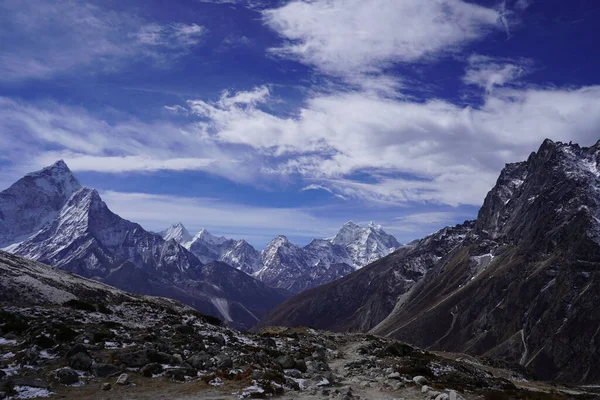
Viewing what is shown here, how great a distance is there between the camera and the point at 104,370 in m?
29.2

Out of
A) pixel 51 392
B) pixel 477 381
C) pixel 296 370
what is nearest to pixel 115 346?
pixel 51 392

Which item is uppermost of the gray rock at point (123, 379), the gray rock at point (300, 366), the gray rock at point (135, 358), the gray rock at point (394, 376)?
the gray rock at point (394, 376)

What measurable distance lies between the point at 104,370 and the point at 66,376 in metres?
2.84

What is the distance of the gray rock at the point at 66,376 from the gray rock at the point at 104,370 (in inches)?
68.3

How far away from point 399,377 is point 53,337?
2609 cm

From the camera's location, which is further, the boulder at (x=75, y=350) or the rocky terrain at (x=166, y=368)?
the boulder at (x=75, y=350)

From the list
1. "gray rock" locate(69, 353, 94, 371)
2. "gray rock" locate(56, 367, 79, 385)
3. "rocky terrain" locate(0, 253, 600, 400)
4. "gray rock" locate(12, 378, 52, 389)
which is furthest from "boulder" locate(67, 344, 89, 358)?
"gray rock" locate(12, 378, 52, 389)

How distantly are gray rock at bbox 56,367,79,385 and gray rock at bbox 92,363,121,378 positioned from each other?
5.69 feet

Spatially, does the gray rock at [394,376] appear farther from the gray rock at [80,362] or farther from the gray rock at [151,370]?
the gray rock at [80,362]

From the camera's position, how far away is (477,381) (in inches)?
1602

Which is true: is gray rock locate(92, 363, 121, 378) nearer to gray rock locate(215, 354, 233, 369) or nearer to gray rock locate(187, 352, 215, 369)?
gray rock locate(187, 352, 215, 369)

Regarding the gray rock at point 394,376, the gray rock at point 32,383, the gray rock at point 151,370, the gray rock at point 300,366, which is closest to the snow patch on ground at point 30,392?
the gray rock at point 32,383

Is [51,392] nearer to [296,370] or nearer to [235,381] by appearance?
[235,381]

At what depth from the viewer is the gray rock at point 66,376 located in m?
26.6
